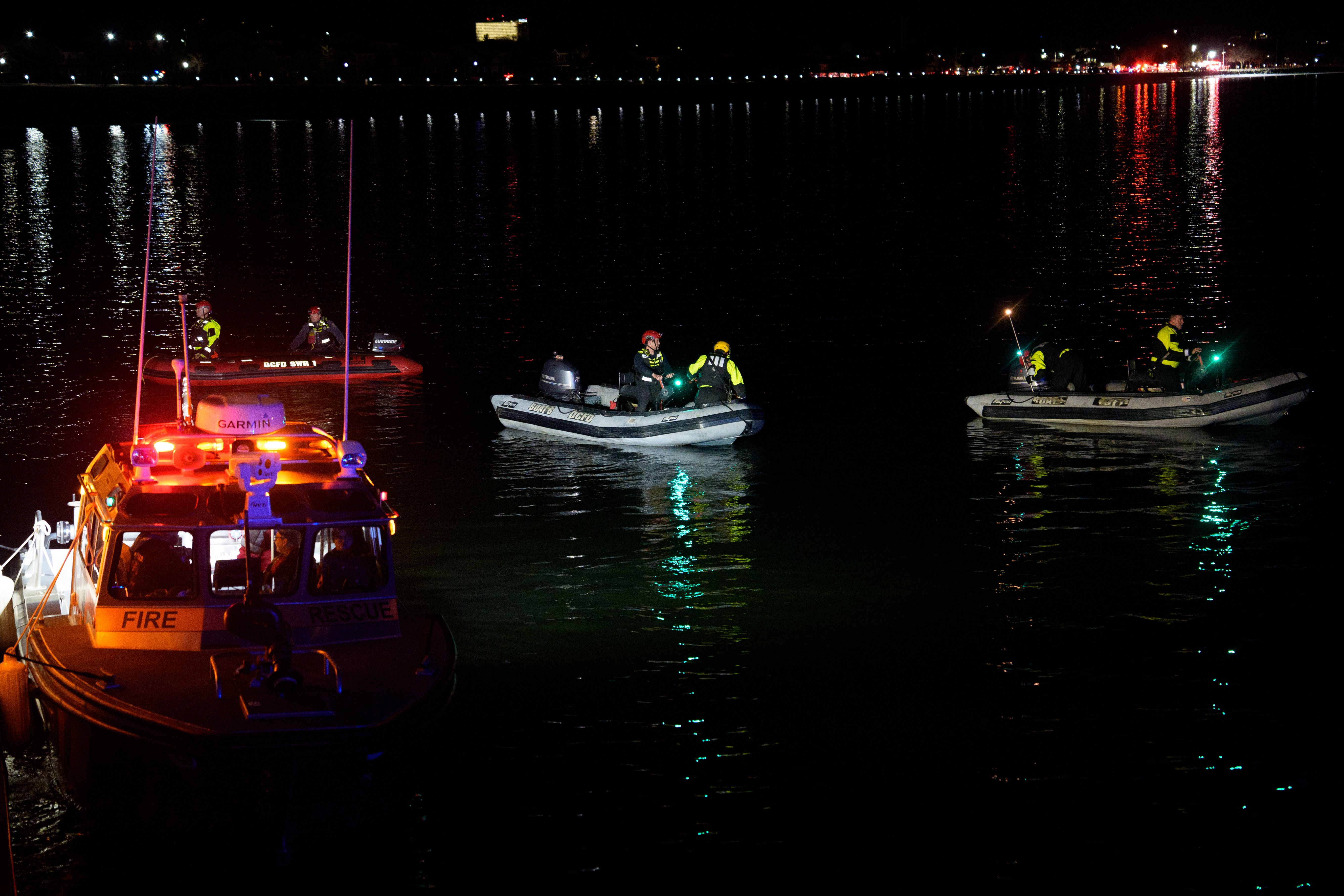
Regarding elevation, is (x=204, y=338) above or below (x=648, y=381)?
above

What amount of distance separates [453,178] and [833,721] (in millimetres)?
77066

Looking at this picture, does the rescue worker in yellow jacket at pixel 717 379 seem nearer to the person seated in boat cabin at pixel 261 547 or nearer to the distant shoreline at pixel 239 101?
the person seated in boat cabin at pixel 261 547

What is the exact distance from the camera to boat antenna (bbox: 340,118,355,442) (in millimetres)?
13719

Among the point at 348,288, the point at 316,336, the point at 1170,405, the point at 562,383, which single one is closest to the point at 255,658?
the point at 348,288

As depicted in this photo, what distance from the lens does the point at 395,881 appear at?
457 inches

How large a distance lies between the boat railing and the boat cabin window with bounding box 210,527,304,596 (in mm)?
558

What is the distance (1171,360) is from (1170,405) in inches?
41.9

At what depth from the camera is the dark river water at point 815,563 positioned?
12.5 m

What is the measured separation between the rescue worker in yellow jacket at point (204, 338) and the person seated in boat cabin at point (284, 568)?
18140 mm

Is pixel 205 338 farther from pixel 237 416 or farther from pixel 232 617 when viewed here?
pixel 232 617

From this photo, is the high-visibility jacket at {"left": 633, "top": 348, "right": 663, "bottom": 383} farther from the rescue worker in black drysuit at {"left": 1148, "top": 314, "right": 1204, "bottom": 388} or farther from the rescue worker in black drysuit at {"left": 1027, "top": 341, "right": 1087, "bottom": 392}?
the rescue worker in black drysuit at {"left": 1148, "top": 314, "right": 1204, "bottom": 388}

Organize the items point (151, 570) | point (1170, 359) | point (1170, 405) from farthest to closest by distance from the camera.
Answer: point (1170, 359) → point (1170, 405) → point (151, 570)

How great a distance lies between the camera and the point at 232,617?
10875mm

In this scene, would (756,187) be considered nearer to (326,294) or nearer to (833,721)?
(326,294)
